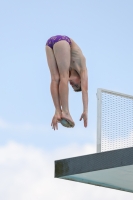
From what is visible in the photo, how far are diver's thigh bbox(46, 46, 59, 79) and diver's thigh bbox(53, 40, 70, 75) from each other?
91 millimetres

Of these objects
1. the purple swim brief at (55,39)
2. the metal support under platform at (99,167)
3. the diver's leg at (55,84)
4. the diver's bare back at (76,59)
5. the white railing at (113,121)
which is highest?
the purple swim brief at (55,39)

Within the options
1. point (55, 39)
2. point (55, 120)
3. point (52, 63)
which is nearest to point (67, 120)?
point (55, 120)

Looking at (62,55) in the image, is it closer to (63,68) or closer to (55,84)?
(63,68)

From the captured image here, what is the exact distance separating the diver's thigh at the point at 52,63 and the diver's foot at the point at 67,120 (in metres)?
0.73

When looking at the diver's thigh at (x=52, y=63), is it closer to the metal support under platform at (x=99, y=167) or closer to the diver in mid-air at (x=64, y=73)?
the diver in mid-air at (x=64, y=73)

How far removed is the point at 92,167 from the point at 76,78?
1646mm

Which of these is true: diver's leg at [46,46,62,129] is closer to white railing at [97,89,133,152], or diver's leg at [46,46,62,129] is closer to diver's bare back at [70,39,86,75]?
diver's bare back at [70,39,86,75]

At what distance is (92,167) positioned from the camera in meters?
11.7

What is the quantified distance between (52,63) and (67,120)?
114 centimetres

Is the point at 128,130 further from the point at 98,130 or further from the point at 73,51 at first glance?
the point at 73,51

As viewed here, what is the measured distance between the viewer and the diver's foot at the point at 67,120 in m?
11.5

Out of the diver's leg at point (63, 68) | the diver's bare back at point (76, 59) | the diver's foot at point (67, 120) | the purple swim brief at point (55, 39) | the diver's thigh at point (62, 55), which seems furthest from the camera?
the purple swim brief at point (55, 39)

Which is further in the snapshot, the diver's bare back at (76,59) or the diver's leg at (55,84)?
the diver's bare back at (76,59)

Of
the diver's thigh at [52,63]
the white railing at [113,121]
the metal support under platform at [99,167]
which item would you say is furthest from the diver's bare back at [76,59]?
the metal support under platform at [99,167]
